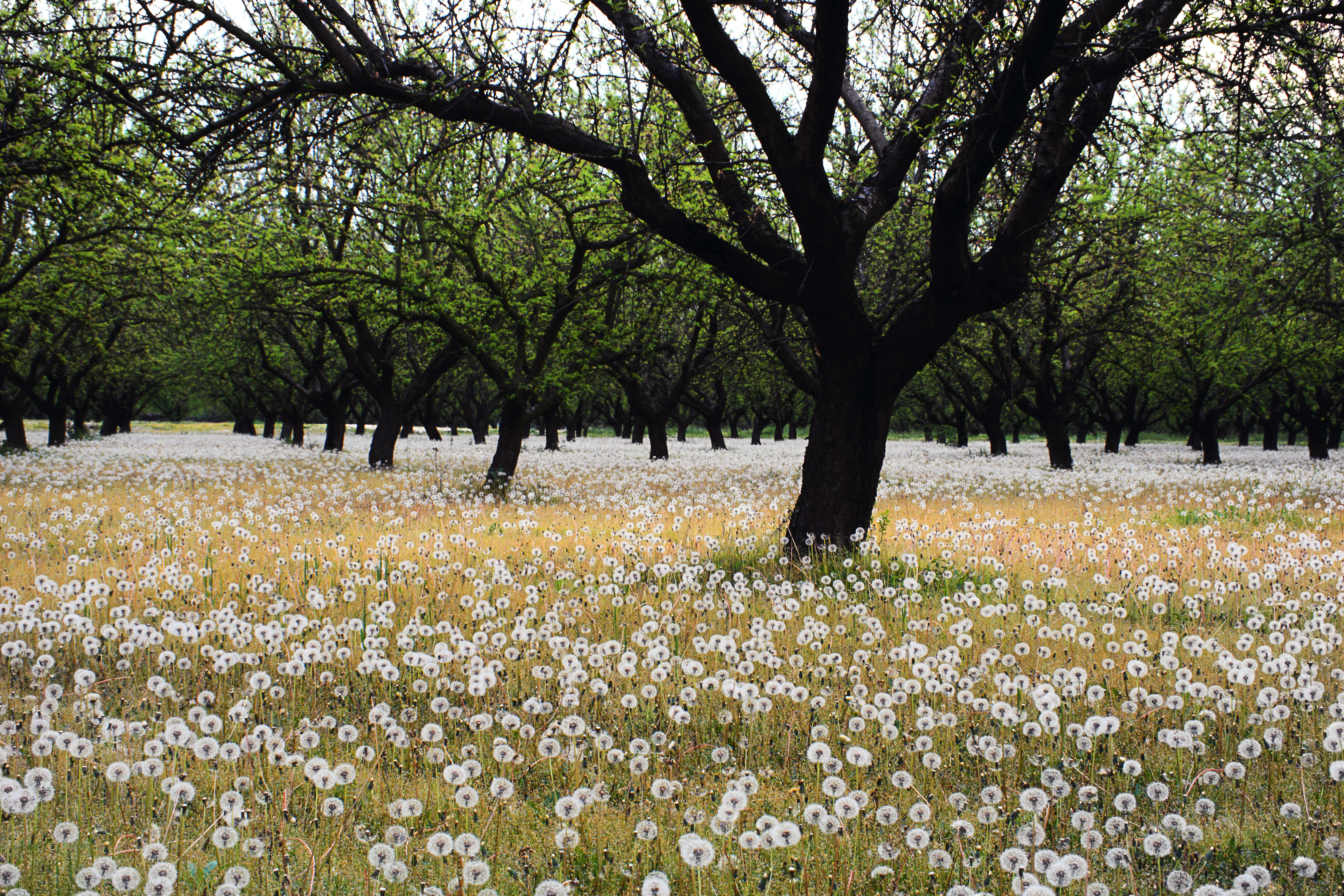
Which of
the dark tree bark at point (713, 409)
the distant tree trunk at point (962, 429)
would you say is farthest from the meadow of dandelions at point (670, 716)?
the distant tree trunk at point (962, 429)

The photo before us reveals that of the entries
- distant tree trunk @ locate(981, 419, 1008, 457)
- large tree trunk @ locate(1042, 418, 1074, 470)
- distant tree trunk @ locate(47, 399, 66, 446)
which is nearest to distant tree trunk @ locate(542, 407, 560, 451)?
distant tree trunk @ locate(47, 399, 66, 446)

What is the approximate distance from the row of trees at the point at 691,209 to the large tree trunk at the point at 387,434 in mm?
108

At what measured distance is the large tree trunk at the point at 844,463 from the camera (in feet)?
27.6

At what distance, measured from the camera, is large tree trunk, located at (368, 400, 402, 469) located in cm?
2272

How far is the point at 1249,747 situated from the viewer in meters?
3.33

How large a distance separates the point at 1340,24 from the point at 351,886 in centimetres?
883

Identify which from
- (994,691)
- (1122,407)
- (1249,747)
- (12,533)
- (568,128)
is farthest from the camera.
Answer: (1122,407)

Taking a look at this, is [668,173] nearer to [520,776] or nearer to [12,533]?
[520,776]

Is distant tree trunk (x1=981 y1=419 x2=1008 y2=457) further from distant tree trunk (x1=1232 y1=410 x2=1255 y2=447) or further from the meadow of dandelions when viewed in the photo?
the meadow of dandelions

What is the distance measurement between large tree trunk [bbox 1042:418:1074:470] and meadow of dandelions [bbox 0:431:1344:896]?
16.0 metres

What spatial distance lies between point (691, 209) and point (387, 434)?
47.3 ft

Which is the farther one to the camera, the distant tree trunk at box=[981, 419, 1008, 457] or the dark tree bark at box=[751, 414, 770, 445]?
the dark tree bark at box=[751, 414, 770, 445]

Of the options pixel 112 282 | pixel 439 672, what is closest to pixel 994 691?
pixel 439 672

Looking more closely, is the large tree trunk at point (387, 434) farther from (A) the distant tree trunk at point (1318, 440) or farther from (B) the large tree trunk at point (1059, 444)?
(A) the distant tree trunk at point (1318, 440)
